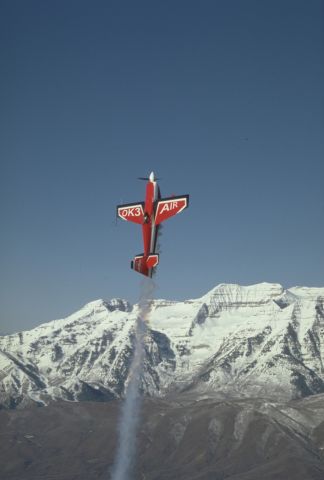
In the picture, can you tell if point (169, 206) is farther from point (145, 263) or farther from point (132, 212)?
point (145, 263)

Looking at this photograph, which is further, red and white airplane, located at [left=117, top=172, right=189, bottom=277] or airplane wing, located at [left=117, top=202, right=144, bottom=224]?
airplane wing, located at [left=117, top=202, right=144, bottom=224]

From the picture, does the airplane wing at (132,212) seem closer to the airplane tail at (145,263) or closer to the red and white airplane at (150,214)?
the red and white airplane at (150,214)

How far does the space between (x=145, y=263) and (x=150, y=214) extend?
13.1m

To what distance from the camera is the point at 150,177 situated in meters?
178

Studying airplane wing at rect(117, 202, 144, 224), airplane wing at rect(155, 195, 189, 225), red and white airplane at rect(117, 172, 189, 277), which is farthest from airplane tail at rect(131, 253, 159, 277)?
airplane wing at rect(117, 202, 144, 224)

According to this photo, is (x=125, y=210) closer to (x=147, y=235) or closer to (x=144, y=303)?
(x=147, y=235)

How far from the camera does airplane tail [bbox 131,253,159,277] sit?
16975cm

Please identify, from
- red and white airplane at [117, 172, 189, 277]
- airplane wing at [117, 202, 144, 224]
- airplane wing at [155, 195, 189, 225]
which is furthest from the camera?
airplane wing at [117, 202, 144, 224]

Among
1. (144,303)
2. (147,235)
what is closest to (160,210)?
(147,235)

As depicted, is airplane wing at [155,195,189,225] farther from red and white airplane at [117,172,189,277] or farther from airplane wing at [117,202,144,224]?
airplane wing at [117,202,144,224]

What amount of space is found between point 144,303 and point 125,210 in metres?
26.8

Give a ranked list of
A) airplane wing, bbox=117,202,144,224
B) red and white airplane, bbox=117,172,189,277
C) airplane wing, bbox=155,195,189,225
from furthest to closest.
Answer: airplane wing, bbox=117,202,144,224 → red and white airplane, bbox=117,172,189,277 → airplane wing, bbox=155,195,189,225

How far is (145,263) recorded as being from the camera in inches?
6732

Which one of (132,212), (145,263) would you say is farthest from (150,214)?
(145,263)
